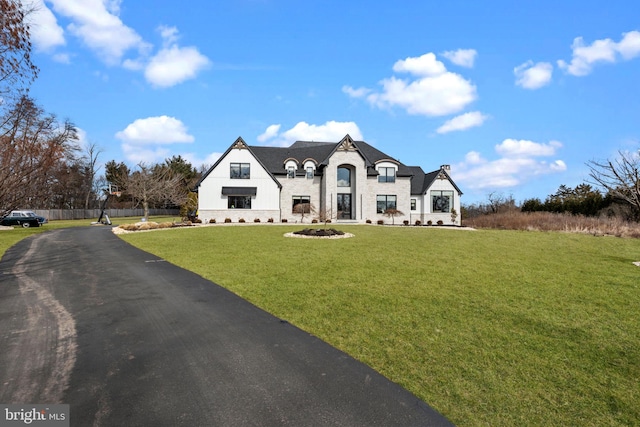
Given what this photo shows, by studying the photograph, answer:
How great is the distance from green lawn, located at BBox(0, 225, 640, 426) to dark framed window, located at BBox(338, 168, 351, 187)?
23.7 m

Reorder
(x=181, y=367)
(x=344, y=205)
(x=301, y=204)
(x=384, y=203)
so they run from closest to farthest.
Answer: (x=181, y=367), (x=301, y=204), (x=344, y=205), (x=384, y=203)

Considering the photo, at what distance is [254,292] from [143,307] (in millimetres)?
2280

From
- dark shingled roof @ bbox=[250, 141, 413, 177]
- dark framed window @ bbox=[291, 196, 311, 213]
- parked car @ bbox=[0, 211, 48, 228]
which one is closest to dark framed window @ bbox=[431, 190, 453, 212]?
dark shingled roof @ bbox=[250, 141, 413, 177]

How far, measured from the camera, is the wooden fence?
1921 inches

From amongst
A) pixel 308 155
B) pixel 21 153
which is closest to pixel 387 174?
pixel 308 155

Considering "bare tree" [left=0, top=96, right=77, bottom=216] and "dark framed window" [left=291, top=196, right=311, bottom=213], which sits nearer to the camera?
"bare tree" [left=0, top=96, right=77, bottom=216]

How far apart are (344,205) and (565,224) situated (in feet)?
63.0

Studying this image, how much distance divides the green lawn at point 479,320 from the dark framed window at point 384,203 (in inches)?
945

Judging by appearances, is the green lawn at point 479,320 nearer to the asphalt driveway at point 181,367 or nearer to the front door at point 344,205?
the asphalt driveway at point 181,367

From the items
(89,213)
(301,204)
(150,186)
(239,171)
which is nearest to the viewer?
(239,171)

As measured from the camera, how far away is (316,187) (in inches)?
1435

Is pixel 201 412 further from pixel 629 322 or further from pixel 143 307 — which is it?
pixel 629 322

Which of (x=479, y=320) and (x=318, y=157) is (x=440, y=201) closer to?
(x=318, y=157)

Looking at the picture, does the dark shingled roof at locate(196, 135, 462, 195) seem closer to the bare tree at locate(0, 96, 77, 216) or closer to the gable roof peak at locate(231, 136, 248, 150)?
the gable roof peak at locate(231, 136, 248, 150)
